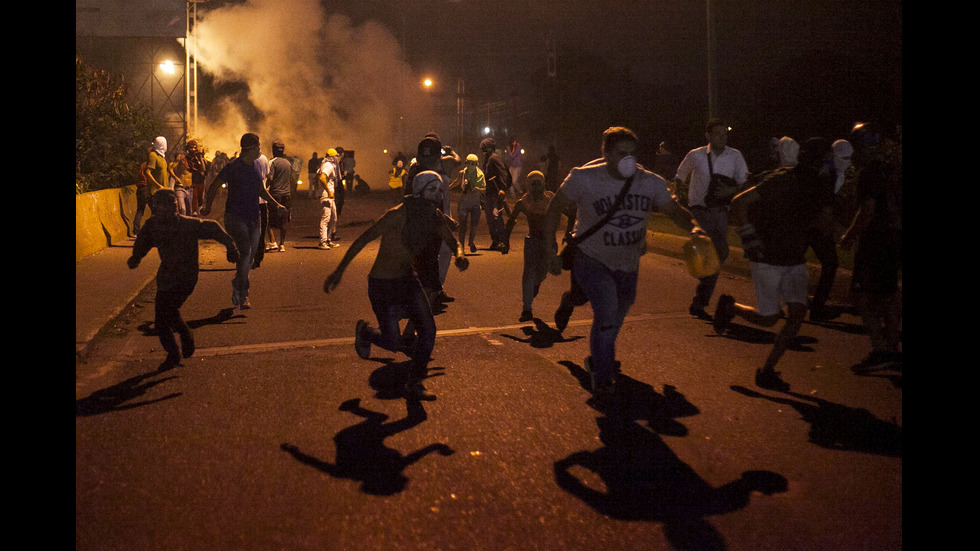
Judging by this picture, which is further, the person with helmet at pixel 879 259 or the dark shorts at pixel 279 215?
the dark shorts at pixel 279 215

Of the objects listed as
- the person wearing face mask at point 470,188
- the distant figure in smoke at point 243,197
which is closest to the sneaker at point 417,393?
the distant figure in smoke at point 243,197

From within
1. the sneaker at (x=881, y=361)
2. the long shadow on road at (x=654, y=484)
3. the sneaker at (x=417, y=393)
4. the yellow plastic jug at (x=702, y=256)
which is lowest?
the long shadow on road at (x=654, y=484)

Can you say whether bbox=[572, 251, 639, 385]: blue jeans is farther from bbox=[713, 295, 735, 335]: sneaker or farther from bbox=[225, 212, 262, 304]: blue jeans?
bbox=[225, 212, 262, 304]: blue jeans

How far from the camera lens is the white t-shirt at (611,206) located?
520cm

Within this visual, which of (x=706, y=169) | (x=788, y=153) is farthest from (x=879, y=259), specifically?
(x=706, y=169)

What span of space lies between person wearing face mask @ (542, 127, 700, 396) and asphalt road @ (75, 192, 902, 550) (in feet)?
1.52

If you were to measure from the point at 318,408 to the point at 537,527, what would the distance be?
219cm

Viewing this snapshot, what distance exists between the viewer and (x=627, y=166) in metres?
5.05

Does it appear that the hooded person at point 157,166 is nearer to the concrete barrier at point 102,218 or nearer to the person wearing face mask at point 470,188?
the concrete barrier at point 102,218

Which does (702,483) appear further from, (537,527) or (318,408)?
(318,408)

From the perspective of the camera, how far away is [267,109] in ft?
124

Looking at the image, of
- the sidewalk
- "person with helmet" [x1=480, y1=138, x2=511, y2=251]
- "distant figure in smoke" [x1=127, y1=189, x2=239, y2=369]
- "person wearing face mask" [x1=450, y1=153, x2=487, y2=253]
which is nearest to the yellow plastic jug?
"distant figure in smoke" [x1=127, y1=189, x2=239, y2=369]

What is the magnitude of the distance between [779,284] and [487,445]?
2.44 metres
